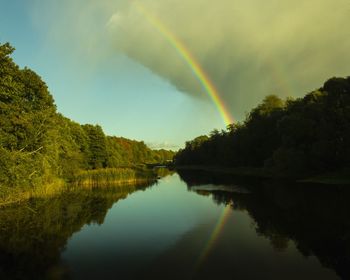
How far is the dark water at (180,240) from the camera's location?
19766 millimetres

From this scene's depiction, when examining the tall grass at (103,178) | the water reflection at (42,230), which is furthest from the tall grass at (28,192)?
the tall grass at (103,178)

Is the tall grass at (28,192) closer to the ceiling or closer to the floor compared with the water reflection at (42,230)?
closer to the ceiling

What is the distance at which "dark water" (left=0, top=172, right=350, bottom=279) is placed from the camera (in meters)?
19.8

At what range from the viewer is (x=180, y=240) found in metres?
27.1

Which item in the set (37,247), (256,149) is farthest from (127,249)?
(256,149)

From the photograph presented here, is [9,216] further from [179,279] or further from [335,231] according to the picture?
[335,231]

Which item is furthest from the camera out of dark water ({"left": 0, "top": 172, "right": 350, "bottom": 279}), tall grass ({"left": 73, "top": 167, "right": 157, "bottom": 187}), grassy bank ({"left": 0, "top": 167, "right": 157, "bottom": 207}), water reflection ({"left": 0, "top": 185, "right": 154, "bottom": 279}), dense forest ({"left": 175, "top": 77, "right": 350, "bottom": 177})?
tall grass ({"left": 73, "top": 167, "right": 157, "bottom": 187})

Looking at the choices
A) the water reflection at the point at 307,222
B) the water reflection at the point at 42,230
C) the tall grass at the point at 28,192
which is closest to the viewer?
the water reflection at the point at 42,230

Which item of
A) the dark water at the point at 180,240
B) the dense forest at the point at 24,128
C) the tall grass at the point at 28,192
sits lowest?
the dark water at the point at 180,240

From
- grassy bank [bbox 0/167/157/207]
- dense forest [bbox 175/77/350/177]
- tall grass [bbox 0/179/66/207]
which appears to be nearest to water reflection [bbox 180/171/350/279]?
dense forest [bbox 175/77/350/177]

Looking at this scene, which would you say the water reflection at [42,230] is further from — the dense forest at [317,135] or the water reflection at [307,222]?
the dense forest at [317,135]

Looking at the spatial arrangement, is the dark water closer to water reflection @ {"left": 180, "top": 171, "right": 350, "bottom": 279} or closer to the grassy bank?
water reflection @ {"left": 180, "top": 171, "right": 350, "bottom": 279}

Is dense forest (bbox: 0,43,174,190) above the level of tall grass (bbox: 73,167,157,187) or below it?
above

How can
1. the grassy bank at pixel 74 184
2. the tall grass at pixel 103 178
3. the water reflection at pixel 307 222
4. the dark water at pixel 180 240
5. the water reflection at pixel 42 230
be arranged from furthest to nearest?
1. the tall grass at pixel 103 178
2. the grassy bank at pixel 74 184
3. the water reflection at pixel 307 222
4. the water reflection at pixel 42 230
5. the dark water at pixel 180 240
